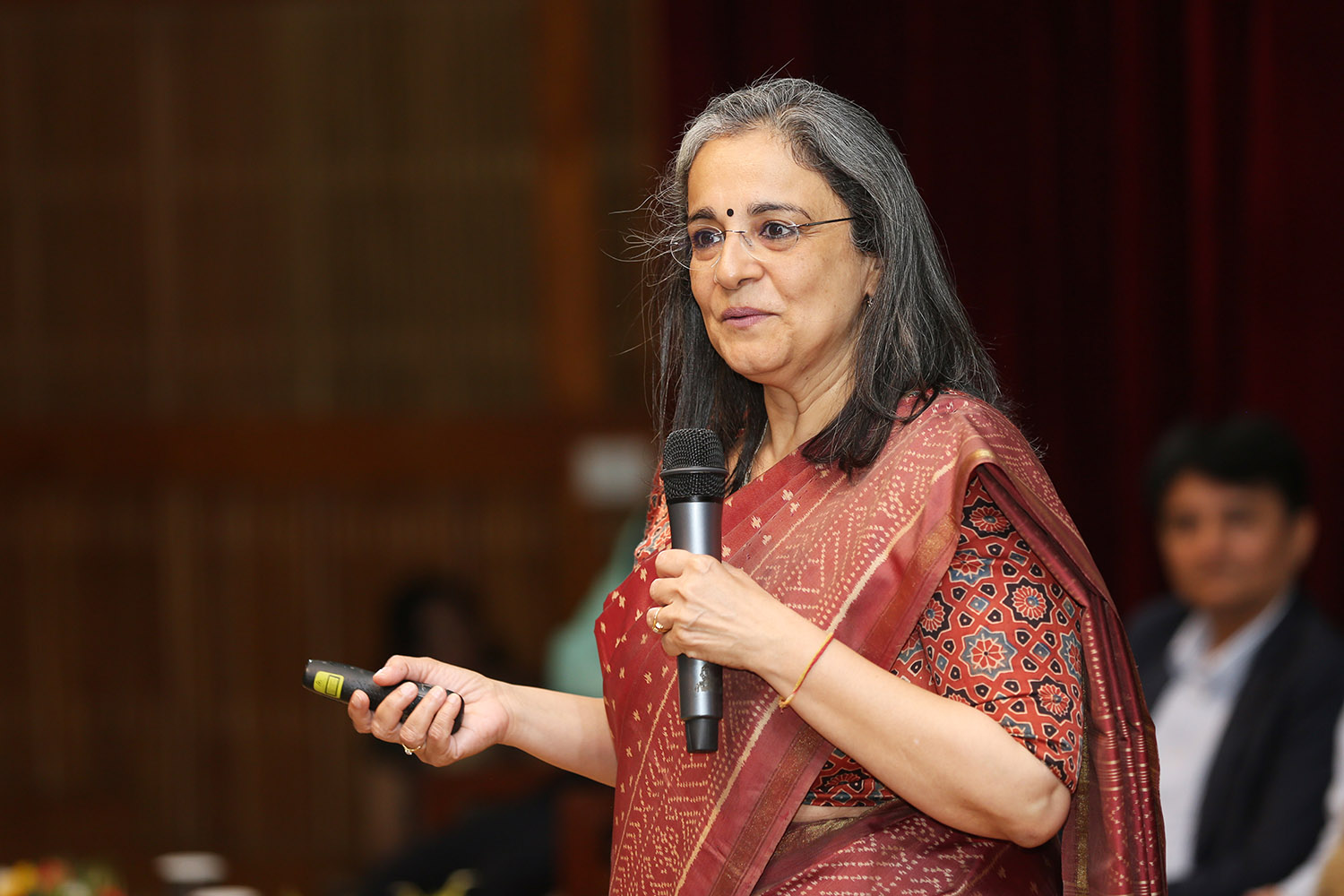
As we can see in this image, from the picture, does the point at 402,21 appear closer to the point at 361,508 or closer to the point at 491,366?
the point at 491,366

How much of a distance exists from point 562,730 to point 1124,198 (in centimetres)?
270

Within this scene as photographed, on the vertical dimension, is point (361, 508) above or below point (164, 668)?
above

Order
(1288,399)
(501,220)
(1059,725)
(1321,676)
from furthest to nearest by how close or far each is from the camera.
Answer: (501,220)
(1288,399)
(1321,676)
(1059,725)

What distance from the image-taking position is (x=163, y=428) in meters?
6.23

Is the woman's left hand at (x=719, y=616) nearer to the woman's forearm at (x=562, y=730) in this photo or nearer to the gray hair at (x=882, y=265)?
the gray hair at (x=882, y=265)

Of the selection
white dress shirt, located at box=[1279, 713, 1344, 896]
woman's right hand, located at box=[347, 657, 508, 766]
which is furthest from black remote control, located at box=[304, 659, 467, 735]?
white dress shirt, located at box=[1279, 713, 1344, 896]

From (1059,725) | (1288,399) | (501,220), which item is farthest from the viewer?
(501,220)

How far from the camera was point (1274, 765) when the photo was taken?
291cm

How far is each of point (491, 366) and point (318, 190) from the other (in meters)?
1.02

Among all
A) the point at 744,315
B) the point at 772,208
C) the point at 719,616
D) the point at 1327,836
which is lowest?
the point at 1327,836

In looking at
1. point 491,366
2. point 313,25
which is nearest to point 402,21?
point 313,25

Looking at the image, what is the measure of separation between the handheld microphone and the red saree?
8 cm

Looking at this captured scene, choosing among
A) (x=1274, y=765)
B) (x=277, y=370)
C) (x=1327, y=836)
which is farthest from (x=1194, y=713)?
(x=277, y=370)

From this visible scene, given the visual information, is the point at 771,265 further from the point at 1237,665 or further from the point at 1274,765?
the point at 1237,665
